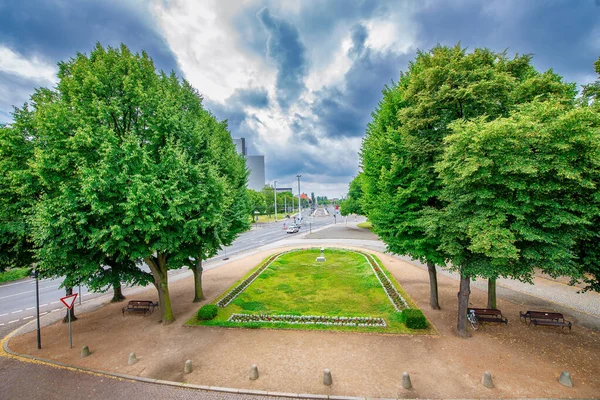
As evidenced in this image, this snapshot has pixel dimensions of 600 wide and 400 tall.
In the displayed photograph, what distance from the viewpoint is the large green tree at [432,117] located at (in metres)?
11.4

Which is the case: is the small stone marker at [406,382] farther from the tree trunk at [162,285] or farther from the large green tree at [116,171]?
the tree trunk at [162,285]

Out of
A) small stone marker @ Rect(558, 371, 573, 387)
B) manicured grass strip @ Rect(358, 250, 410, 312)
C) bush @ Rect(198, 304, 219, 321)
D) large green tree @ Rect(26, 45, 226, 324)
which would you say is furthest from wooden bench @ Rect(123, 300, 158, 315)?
small stone marker @ Rect(558, 371, 573, 387)

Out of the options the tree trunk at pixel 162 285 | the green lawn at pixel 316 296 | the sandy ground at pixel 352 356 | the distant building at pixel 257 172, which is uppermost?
the distant building at pixel 257 172

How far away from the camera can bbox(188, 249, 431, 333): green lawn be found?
42.5 ft

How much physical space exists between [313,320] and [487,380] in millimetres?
7116

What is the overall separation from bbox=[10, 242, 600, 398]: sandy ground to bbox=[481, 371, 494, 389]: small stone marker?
16 cm

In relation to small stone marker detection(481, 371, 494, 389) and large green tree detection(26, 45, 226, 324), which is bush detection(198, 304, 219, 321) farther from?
small stone marker detection(481, 371, 494, 389)

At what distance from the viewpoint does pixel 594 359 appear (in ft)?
30.7

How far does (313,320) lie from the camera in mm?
12805

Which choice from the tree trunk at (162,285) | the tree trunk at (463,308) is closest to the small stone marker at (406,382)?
the tree trunk at (463,308)

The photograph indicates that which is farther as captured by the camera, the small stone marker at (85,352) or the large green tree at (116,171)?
the small stone marker at (85,352)

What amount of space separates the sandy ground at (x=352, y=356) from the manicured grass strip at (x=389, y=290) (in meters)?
1.54

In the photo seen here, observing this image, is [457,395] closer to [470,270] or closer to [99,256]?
[470,270]

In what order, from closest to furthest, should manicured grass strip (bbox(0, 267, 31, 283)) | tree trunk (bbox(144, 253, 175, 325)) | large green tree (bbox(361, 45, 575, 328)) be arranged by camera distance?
large green tree (bbox(361, 45, 575, 328)), tree trunk (bbox(144, 253, 175, 325)), manicured grass strip (bbox(0, 267, 31, 283))
